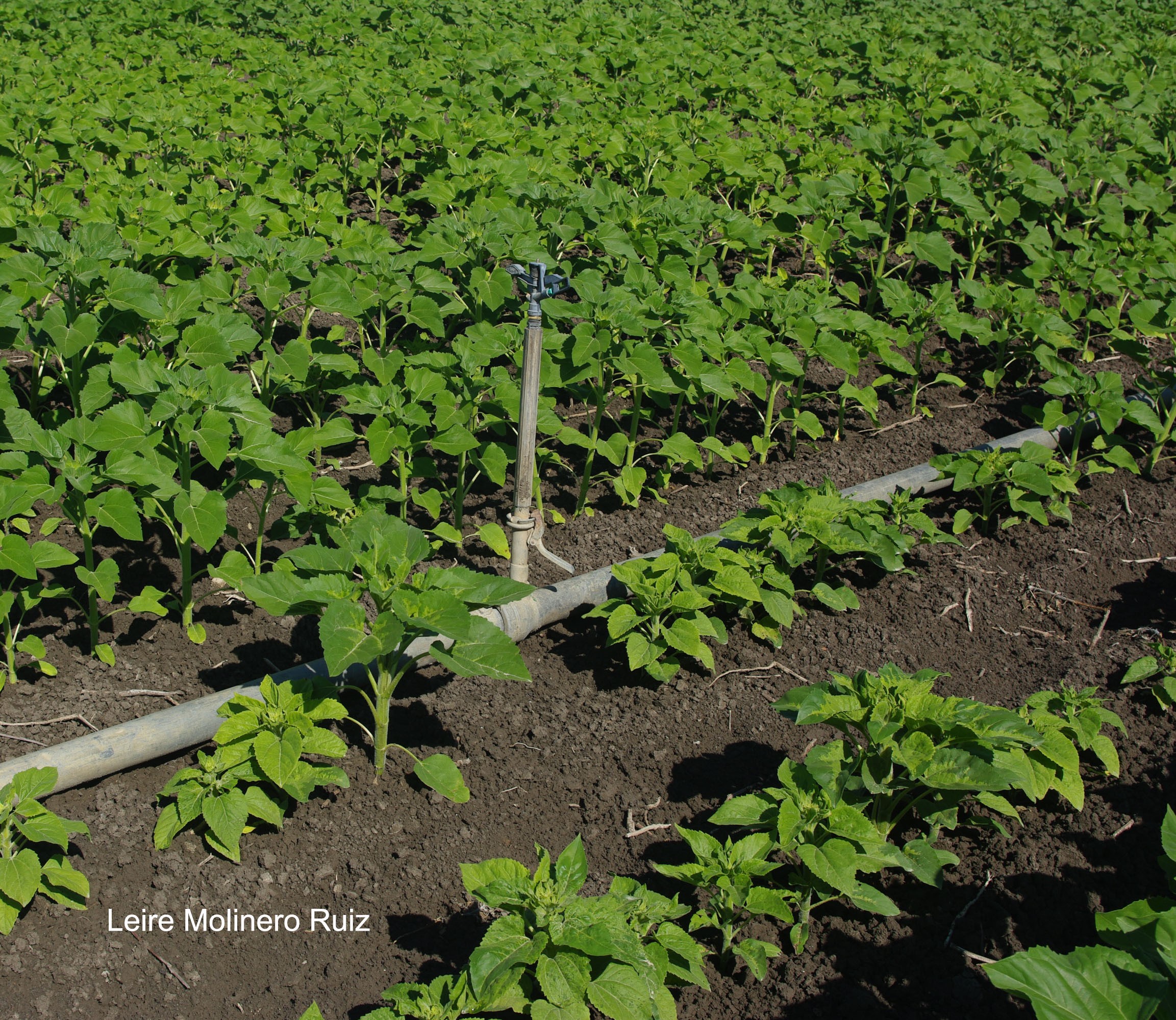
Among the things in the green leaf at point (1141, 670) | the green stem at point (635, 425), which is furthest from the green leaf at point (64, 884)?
the green leaf at point (1141, 670)

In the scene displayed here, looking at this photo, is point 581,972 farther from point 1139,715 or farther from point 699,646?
point 1139,715

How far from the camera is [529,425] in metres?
3.68

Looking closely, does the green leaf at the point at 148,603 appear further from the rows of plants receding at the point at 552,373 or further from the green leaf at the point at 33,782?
the green leaf at the point at 33,782

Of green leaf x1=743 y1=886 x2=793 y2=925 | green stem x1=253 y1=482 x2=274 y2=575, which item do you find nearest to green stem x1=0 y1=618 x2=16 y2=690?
green stem x1=253 y1=482 x2=274 y2=575

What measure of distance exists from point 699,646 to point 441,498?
1415 millimetres

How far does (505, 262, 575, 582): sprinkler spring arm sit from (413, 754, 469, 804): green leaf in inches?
28.4

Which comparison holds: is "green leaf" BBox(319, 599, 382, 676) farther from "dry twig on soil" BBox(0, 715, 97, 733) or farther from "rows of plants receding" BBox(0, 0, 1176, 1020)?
"dry twig on soil" BBox(0, 715, 97, 733)

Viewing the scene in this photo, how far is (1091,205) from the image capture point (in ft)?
23.7

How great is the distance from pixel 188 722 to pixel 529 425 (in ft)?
4.99

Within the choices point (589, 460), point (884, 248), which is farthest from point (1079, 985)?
point (884, 248)

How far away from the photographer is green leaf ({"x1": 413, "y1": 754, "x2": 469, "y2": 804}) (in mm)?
2992

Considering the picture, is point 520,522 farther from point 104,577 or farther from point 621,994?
point 621,994

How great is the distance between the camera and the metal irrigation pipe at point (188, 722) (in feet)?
9.62

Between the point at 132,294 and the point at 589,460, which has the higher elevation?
the point at 132,294
